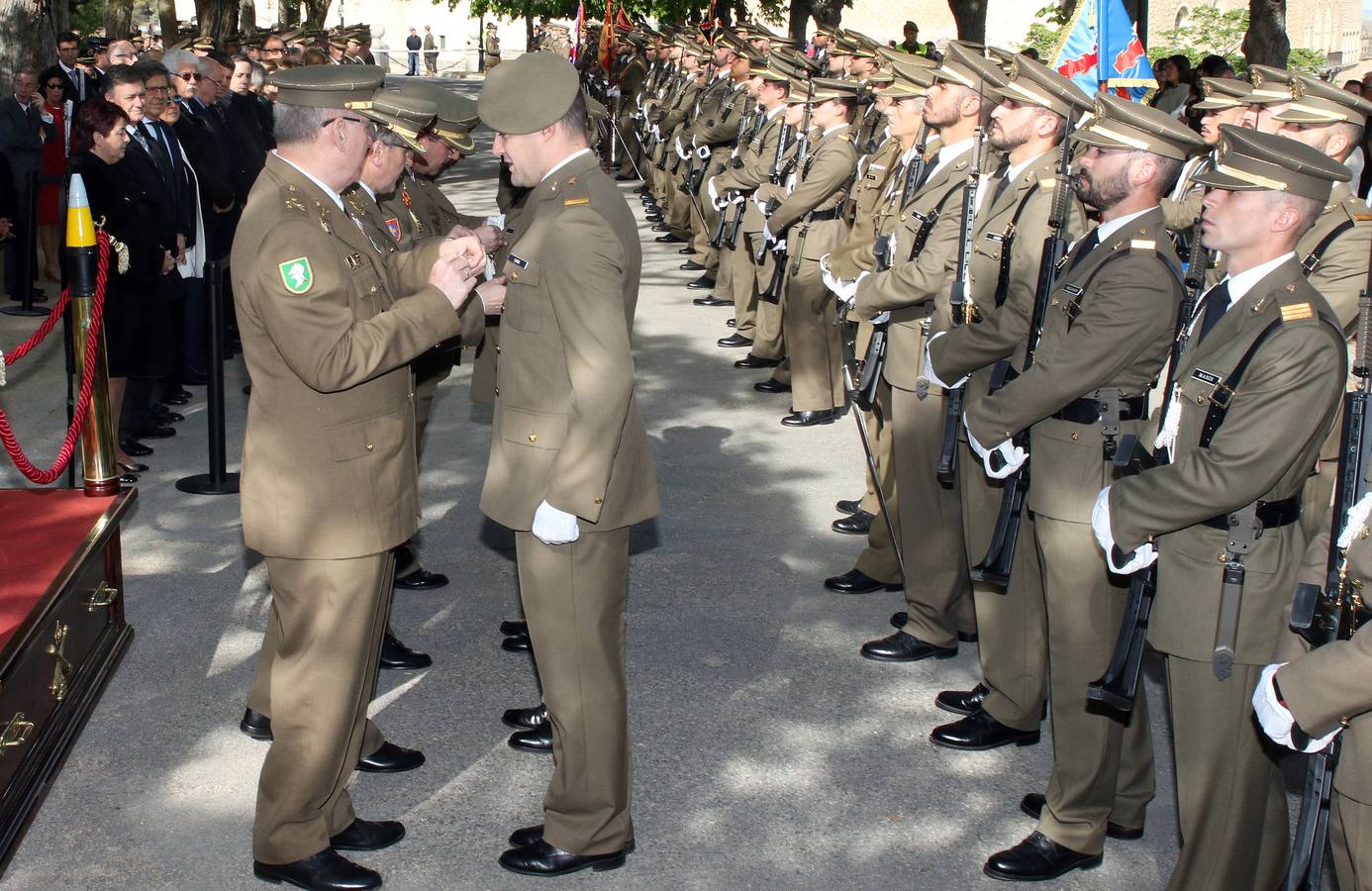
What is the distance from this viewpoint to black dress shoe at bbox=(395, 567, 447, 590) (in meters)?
6.12

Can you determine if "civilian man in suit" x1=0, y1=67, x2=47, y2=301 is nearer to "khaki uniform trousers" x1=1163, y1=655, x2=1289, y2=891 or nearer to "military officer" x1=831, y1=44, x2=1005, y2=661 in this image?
"military officer" x1=831, y1=44, x2=1005, y2=661

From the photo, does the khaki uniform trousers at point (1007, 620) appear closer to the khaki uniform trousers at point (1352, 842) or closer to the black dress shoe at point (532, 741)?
the black dress shoe at point (532, 741)

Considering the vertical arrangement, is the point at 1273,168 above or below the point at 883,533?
above

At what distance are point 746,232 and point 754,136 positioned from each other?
5.99 ft

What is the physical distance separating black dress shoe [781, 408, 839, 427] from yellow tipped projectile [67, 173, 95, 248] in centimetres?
455

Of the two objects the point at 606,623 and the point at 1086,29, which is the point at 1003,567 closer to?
the point at 606,623

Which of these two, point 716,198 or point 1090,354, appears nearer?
point 1090,354

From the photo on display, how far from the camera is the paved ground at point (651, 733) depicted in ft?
13.4

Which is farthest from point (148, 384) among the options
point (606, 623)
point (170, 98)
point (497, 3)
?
point (497, 3)

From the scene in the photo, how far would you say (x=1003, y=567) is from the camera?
4.55 m

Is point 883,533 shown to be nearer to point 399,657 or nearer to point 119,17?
point 399,657

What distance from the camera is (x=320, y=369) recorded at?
3.55m

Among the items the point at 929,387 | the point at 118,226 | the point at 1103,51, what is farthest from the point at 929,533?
the point at 118,226

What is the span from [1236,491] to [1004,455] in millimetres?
1250
